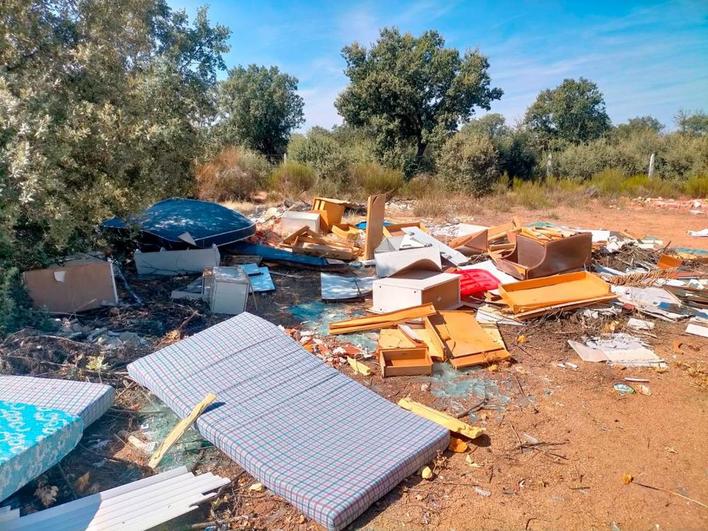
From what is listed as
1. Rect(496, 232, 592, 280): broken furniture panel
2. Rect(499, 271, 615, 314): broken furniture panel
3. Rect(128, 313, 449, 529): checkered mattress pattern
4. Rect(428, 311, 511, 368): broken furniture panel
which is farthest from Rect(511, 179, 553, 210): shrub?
Rect(128, 313, 449, 529): checkered mattress pattern

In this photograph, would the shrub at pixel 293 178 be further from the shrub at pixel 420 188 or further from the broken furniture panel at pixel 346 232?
the broken furniture panel at pixel 346 232

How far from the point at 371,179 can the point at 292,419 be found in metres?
11.1

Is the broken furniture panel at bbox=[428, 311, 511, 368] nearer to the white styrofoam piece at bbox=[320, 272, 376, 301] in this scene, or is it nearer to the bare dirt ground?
the bare dirt ground

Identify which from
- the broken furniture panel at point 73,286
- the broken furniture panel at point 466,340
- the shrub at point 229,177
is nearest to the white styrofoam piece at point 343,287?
the broken furniture panel at point 466,340

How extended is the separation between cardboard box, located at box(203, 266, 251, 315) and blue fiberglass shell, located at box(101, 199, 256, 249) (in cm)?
135

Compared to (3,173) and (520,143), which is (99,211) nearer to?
(3,173)

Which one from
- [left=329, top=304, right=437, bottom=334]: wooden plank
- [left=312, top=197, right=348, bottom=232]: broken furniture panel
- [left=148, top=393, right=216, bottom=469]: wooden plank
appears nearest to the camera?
[left=148, top=393, right=216, bottom=469]: wooden plank

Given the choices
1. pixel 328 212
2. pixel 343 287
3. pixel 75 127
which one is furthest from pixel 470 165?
pixel 75 127

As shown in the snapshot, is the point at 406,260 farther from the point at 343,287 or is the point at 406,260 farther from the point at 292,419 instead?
the point at 292,419

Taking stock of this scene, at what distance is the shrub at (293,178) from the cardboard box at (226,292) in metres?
8.16

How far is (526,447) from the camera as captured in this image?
2963 millimetres

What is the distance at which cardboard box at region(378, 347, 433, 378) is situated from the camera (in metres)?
3.78

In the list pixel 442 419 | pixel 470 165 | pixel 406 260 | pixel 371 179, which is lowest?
pixel 442 419

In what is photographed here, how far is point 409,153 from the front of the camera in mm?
15555
